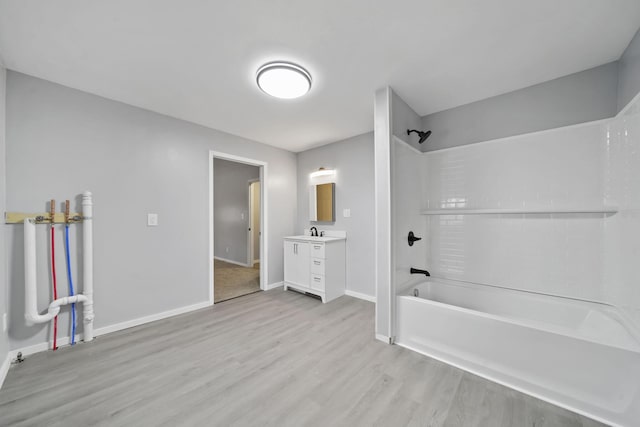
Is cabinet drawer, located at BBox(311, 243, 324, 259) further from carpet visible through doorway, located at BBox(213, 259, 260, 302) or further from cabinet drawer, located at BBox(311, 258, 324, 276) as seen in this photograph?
carpet visible through doorway, located at BBox(213, 259, 260, 302)

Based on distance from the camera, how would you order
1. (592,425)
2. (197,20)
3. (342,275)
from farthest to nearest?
(342,275) → (197,20) → (592,425)

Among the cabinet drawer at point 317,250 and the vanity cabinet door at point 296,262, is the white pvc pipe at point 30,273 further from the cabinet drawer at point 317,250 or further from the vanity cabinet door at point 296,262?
the cabinet drawer at point 317,250

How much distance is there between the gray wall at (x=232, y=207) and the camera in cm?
590

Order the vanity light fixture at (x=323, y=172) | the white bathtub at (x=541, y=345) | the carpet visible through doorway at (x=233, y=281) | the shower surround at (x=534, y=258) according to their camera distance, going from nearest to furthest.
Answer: the white bathtub at (x=541, y=345) < the shower surround at (x=534, y=258) < the carpet visible through doorway at (x=233, y=281) < the vanity light fixture at (x=323, y=172)

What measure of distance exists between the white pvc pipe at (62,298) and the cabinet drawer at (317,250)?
2.38 m

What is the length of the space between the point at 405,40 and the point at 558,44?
111cm

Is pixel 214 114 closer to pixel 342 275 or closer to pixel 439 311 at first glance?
pixel 342 275

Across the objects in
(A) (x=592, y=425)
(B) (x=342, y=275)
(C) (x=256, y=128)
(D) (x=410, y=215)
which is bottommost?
(A) (x=592, y=425)

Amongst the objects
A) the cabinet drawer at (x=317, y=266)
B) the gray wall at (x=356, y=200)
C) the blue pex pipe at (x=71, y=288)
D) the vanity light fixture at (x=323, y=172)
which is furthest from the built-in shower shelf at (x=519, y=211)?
the blue pex pipe at (x=71, y=288)

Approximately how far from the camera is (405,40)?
166 centimetres

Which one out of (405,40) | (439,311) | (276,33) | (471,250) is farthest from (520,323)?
(276,33)

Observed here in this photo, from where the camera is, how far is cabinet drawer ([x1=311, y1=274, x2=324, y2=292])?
3318 mm

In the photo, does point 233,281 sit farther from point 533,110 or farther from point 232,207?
point 533,110

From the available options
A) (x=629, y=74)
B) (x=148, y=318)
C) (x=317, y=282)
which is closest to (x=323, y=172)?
(x=317, y=282)
